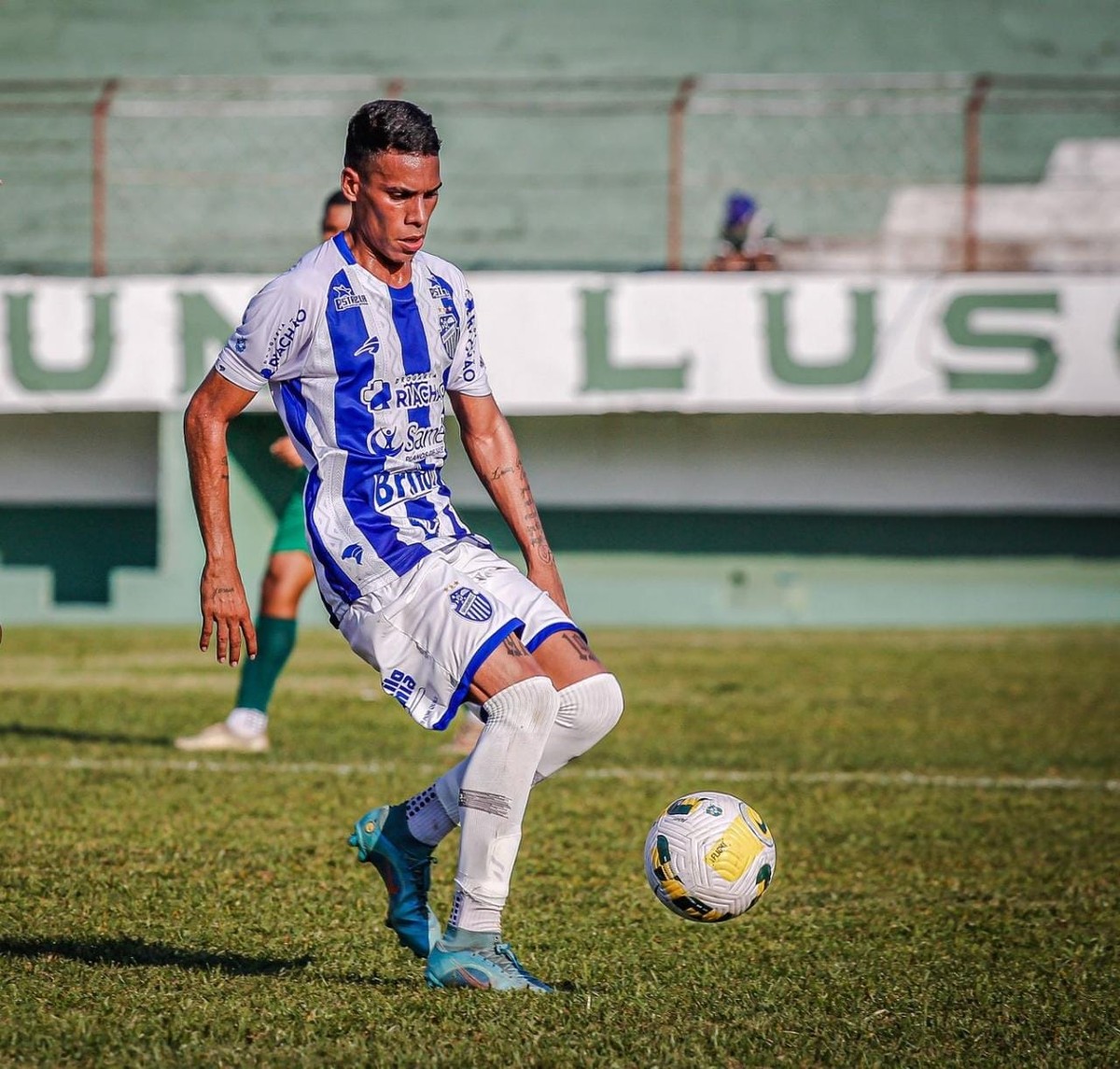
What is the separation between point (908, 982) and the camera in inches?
170

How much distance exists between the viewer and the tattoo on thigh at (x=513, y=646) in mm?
4043

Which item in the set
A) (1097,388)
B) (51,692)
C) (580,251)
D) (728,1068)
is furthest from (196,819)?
(580,251)

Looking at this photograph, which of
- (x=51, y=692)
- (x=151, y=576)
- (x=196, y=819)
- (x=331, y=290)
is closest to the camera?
(x=331, y=290)

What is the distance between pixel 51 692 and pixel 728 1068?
7.77 m

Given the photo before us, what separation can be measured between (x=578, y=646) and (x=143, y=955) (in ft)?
4.50

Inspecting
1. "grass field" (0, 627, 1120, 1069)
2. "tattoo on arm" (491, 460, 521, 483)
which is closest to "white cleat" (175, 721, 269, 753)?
"grass field" (0, 627, 1120, 1069)

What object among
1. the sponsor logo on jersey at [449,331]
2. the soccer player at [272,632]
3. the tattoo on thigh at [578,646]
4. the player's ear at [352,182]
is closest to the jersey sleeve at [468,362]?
the sponsor logo on jersey at [449,331]

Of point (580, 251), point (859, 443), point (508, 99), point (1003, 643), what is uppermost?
point (508, 99)

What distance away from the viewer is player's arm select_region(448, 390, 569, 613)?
448cm

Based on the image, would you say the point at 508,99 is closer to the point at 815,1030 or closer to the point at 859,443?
the point at 859,443

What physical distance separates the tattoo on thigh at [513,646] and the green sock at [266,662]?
3.97 meters

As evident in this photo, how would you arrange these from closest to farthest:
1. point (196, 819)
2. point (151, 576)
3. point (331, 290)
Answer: point (331, 290), point (196, 819), point (151, 576)

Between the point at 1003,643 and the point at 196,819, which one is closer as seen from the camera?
the point at 196,819

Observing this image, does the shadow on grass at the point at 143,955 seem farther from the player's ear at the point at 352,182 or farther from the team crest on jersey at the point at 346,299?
the player's ear at the point at 352,182
